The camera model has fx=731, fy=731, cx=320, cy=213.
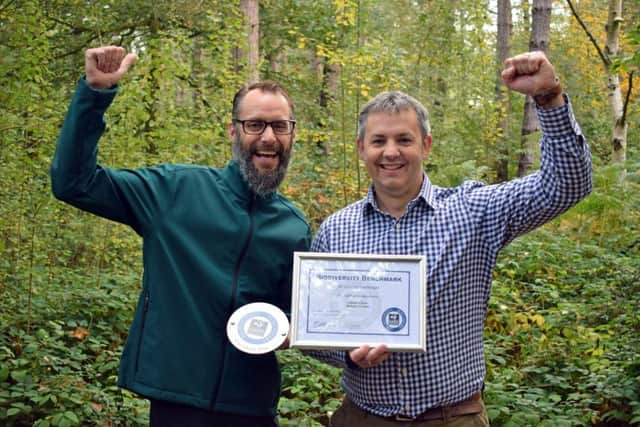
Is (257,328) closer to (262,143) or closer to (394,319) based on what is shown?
(394,319)

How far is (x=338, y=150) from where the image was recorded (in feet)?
37.0

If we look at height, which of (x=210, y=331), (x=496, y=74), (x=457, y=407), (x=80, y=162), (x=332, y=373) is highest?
(x=496, y=74)

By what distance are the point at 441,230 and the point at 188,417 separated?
136cm

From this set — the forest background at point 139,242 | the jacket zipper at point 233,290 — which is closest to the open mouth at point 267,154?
the jacket zipper at point 233,290

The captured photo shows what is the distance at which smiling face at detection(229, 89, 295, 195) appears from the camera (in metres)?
3.47

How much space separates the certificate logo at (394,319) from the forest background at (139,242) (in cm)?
213

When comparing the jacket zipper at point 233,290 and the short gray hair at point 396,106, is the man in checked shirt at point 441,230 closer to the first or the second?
the short gray hair at point 396,106

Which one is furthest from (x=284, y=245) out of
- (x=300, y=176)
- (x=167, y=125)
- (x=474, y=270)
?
(x=300, y=176)

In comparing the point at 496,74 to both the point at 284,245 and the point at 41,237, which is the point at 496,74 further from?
the point at 284,245

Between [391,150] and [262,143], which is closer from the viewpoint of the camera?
[391,150]

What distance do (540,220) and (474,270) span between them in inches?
13.9

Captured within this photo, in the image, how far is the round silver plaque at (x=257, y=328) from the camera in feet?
10.0

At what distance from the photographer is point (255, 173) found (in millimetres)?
3451

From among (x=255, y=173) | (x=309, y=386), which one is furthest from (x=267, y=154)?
(x=309, y=386)
